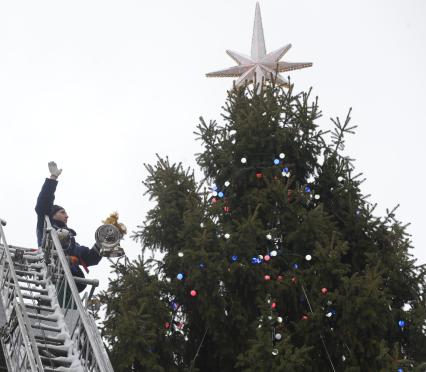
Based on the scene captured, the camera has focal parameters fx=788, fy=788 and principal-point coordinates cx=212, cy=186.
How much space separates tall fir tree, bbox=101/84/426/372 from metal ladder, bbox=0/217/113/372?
644 millimetres

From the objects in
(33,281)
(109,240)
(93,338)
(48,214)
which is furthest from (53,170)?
(93,338)

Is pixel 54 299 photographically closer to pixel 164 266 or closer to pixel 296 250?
pixel 164 266

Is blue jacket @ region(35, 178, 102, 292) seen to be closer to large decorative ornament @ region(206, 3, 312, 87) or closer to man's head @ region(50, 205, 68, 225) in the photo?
man's head @ region(50, 205, 68, 225)

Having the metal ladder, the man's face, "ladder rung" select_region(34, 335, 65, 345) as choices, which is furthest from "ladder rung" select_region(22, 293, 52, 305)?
the man's face

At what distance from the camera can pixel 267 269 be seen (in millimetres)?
10719

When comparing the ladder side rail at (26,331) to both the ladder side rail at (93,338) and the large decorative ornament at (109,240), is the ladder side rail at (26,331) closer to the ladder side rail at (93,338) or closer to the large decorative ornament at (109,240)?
the ladder side rail at (93,338)

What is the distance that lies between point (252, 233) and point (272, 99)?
2.71 metres

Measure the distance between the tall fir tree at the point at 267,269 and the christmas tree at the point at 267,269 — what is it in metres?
0.02

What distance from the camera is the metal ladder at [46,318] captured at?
8.98m

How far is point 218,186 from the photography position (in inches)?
488

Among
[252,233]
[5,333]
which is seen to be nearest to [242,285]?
[252,233]

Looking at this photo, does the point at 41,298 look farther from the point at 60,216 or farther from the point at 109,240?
the point at 60,216

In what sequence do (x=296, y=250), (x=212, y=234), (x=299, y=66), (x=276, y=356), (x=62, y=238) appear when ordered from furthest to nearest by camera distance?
(x=299, y=66), (x=62, y=238), (x=296, y=250), (x=212, y=234), (x=276, y=356)

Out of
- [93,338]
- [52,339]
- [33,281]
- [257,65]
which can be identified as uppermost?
[257,65]
